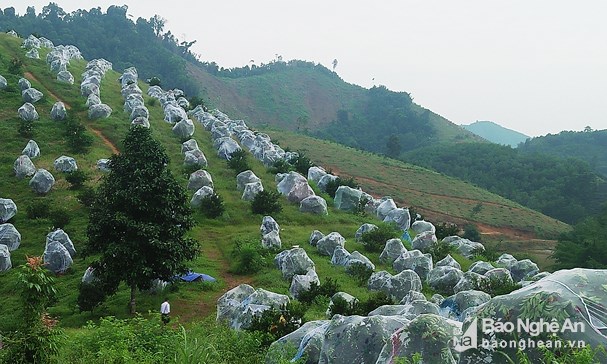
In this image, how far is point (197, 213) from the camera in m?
31.1

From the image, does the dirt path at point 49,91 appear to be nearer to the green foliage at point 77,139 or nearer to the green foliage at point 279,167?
the green foliage at point 77,139

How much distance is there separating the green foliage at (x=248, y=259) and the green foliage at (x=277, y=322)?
899cm

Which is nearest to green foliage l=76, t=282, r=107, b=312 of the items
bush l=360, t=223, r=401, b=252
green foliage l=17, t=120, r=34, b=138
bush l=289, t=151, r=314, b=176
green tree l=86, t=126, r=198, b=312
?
green tree l=86, t=126, r=198, b=312

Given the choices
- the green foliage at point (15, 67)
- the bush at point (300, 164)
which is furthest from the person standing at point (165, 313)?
the green foliage at point (15, 67)

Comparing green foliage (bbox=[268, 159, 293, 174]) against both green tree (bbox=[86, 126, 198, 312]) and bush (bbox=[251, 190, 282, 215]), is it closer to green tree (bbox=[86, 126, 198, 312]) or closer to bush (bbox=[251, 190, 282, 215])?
bush (bbox=[251, 190, 282, 215])

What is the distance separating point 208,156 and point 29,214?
680 inches

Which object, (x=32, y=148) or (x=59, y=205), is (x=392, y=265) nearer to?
(x=59, y=205)

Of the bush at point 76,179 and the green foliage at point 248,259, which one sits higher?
the bush at point 76,179

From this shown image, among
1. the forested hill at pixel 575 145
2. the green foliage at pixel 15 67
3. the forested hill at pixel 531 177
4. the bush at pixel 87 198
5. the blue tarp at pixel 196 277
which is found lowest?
the blue tarp at pixel 196 277

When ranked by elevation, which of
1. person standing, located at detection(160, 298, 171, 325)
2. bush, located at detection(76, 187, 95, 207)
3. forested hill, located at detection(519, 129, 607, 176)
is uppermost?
forested hill, located at detection(519, 129, 607, 176)

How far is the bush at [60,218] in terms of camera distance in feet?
88.7

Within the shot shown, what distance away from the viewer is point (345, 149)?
263 feet

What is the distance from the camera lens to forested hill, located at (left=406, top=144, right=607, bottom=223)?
228 feet

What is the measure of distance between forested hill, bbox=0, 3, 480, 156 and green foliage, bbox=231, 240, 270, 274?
70.2 m
